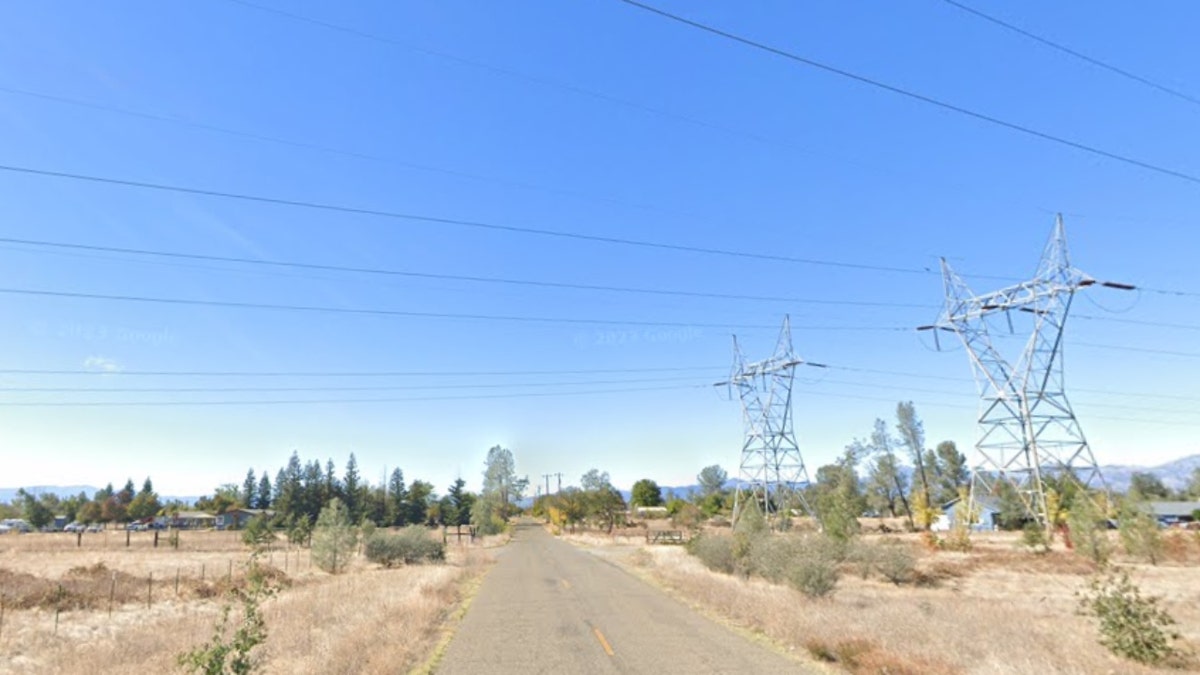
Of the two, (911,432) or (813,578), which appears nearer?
(813,578)

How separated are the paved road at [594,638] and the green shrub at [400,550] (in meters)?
22.5

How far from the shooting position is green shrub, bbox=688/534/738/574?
33.9 metres

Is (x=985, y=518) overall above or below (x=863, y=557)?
below

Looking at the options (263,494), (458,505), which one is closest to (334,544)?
(458,505)

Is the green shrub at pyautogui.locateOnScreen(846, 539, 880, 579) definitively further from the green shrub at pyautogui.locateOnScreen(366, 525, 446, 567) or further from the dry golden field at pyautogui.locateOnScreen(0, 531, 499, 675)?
the green shrub at pyautogui.locateOnScreen(366, 525, 446, 567)

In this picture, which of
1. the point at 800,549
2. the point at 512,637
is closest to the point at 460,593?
the point at 512,637

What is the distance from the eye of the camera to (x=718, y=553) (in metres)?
34.8

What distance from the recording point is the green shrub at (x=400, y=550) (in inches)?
1763

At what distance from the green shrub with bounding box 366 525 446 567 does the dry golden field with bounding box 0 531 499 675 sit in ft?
14.9

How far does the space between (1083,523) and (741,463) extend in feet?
79.0

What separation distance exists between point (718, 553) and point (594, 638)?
21886mm

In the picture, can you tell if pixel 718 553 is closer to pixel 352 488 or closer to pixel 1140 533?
pixel 1140 533

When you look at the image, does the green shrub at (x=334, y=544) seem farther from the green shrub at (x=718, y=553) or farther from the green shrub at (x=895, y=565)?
the green shrub at (x=895, y=565)

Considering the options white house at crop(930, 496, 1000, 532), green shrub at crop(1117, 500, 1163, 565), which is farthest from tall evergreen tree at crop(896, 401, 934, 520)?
green shrub at crop(1117, 500, 1163, 565)
